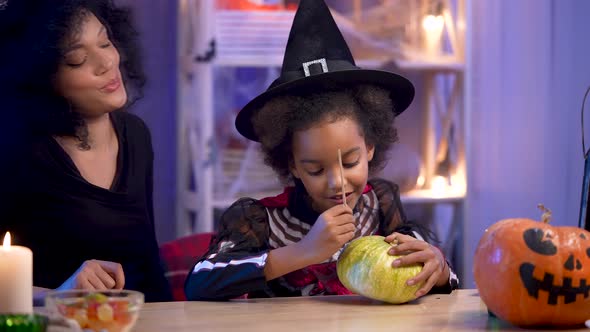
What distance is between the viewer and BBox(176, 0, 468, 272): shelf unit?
2994mm

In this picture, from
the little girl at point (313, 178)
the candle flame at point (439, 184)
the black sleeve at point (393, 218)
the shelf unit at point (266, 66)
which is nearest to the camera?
the little girl at point (313, 178)

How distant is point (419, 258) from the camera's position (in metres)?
1.48

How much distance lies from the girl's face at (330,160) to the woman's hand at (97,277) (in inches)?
15.2

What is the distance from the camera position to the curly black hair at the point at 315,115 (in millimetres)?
1669

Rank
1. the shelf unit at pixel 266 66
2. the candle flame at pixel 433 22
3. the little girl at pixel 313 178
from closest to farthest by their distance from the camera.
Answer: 1. the little girl at pixel 313 178
2. the shelf unit at pixel 266 66
3. the candle flame at pixel 433 22

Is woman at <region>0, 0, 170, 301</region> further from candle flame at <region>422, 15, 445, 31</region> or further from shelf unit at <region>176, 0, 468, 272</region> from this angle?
candle flame at <region>422, 15, 445, 31</region>

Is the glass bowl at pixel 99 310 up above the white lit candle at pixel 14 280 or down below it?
below

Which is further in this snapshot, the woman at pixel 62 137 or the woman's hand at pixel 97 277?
the woman at pixel 62 137

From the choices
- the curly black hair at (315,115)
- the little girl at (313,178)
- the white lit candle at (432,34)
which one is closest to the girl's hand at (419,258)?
the little girl at (313,178)

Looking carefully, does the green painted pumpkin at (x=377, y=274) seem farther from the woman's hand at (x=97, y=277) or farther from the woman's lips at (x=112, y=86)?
the woman's lips at (x=112, y=86)

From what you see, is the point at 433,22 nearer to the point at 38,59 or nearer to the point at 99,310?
the point at 38,59

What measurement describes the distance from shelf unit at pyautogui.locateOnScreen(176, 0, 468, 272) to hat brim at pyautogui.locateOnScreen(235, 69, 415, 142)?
123 cm

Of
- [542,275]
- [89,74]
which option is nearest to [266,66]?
[89,74]

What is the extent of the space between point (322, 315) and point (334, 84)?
1.65ft
